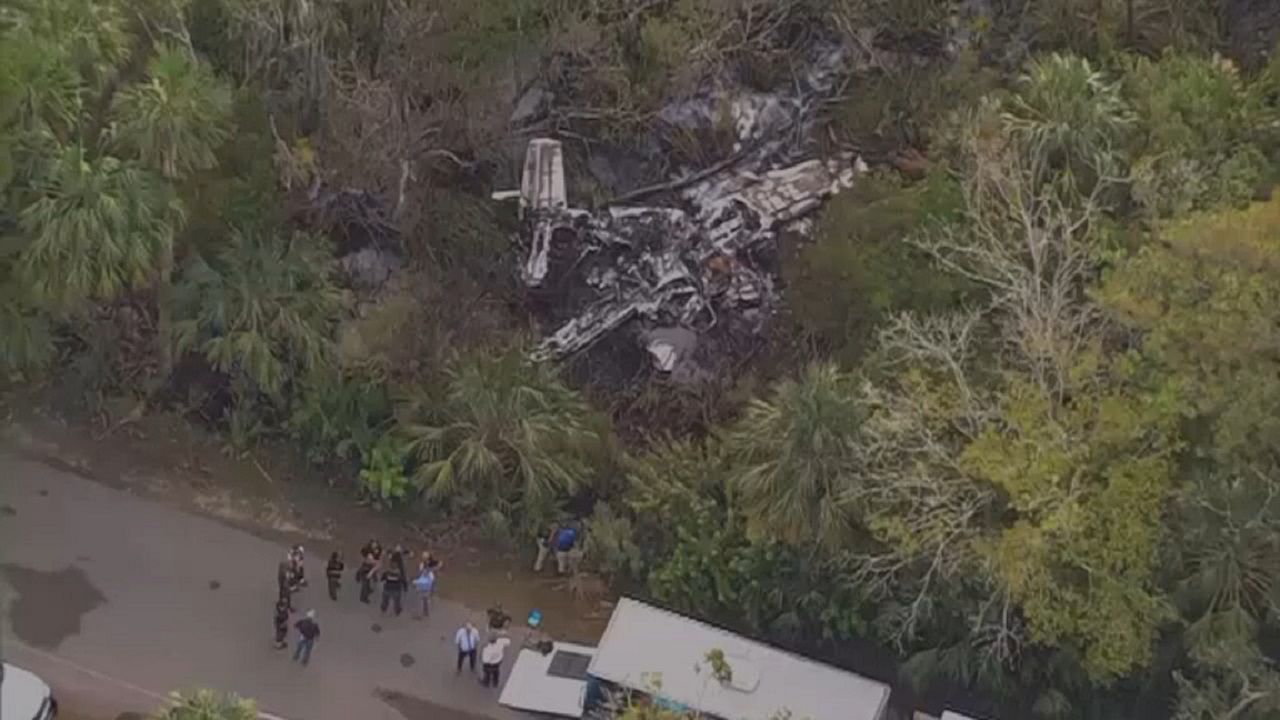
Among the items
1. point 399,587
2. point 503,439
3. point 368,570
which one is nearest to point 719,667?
point 399,587

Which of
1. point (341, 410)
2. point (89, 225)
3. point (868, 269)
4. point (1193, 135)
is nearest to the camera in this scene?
point (89, 225)

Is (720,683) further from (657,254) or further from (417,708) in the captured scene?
(657,254)

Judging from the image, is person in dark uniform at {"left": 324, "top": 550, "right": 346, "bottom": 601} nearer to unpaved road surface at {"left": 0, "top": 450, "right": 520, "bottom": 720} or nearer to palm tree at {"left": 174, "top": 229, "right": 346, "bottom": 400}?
unpaved road surface at {"left": 0, "top": 450, "right": 520, "bottom": 720}

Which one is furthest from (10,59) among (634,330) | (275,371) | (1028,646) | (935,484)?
(1028,646)

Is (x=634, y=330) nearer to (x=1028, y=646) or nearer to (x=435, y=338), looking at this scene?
(x=435, y=338)

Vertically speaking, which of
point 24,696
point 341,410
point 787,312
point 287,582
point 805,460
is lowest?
point 24,696

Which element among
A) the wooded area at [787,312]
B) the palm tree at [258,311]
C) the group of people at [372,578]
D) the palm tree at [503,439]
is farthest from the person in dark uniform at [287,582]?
the palm tree at [258,311]
